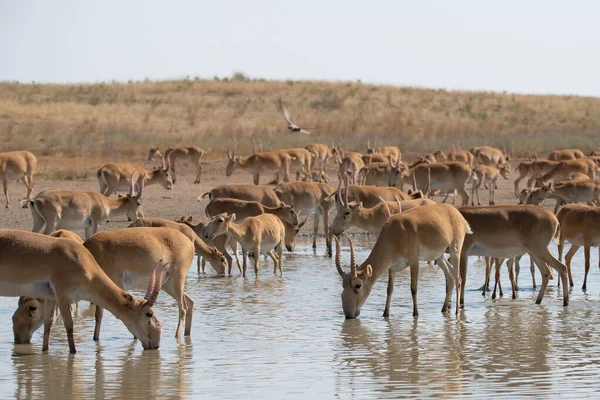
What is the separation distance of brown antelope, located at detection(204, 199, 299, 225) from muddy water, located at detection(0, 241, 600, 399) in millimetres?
4487

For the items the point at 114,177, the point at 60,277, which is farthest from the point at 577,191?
the point at 60,277

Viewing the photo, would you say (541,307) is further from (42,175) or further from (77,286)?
(42,175)

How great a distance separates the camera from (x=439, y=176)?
3002 centimetres

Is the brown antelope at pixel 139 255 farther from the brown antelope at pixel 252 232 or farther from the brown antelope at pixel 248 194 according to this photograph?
the brown antelope at pixel 248 194

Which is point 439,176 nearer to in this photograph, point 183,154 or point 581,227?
point 183,154

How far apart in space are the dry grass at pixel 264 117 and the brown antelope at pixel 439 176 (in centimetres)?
1205

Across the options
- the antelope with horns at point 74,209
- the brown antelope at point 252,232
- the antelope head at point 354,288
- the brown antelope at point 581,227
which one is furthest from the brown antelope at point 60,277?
the antelope with horns at point 74,209

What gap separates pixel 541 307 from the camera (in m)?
14.9

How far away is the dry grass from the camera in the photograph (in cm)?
4550

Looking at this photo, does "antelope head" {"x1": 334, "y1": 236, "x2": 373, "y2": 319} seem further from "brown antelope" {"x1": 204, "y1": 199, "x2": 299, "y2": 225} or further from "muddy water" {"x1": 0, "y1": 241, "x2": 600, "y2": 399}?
"brown antelope" {"x1": 204, "y1": 199, "x2": 299, "y2": 225}

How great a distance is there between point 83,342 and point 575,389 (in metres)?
5.67

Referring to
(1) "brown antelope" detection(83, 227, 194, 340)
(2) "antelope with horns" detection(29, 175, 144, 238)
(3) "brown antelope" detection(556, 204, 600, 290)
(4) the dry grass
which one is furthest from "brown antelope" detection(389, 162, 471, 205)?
(1) "brown antelope" detection(83, 227, 194, 340)

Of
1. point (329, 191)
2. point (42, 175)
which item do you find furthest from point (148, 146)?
point (329, 191)

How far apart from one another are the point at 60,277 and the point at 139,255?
1.28m
